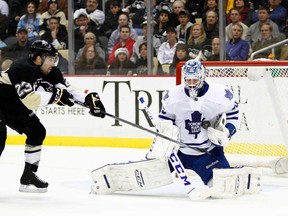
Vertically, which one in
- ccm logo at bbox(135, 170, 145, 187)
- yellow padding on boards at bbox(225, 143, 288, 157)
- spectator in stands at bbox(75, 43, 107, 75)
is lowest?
yellow padding on boards at bbox(225, 143, 288, 157)

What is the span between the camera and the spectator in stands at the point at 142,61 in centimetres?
902

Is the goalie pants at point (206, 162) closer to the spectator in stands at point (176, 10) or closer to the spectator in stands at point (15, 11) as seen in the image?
the spectator in stands at point (176, 10)

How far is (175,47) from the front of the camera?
895 centimetres

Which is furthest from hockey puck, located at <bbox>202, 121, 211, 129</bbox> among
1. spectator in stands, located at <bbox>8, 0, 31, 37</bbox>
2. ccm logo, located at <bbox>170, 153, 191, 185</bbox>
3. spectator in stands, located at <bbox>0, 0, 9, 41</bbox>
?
spectator in stands, located at <bbox>0, 0, 9, 41</bbox>

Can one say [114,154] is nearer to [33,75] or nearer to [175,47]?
[175,47]

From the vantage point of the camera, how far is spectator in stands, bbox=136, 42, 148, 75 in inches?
355

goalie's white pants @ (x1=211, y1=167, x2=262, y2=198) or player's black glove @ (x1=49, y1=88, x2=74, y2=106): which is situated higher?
player's black glove @ (x1=49, y1=88, x2=74, y2=106)

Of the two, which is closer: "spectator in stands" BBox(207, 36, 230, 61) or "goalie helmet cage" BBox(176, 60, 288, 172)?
"goalie helmet cage" BBox(176, 60, 288, 172)

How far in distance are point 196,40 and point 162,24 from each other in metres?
0.42

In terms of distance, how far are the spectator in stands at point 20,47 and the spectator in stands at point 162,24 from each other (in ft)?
5.13

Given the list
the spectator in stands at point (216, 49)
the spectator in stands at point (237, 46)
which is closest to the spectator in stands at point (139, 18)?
the spectator in stands at point (216, 49)

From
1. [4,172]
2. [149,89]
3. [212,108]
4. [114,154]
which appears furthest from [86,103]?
[149,89]

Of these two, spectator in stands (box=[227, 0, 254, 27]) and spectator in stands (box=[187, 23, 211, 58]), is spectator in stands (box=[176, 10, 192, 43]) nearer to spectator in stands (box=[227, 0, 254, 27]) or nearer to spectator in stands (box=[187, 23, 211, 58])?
spectator in stands (box=[187, 23, 211, 58])

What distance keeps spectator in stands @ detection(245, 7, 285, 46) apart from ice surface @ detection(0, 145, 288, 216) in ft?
7.41
